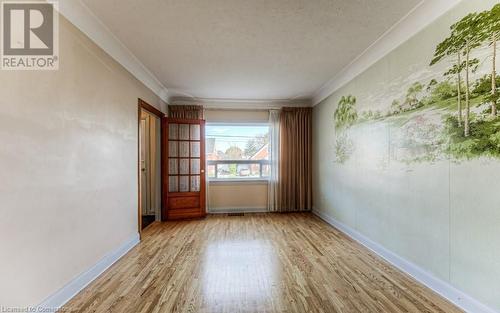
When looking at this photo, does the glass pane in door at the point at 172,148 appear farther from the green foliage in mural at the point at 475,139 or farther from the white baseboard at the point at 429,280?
the green foliage in mural at the point at 475,139

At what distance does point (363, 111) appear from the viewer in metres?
3.37

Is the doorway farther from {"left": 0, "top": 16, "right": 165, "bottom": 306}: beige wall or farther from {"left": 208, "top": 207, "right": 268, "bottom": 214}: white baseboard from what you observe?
{"left": 0, "top": 16, "right": 165, "bottom": 306}: beige wall

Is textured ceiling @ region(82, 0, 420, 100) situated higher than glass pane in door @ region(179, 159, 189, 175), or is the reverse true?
textured ceiling @ region(82, 0, 420, 100)

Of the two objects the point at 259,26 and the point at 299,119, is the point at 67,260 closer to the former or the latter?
the point at 259,26

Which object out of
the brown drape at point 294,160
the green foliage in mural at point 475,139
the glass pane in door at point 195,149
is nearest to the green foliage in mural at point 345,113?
the brown drape at point 294,160

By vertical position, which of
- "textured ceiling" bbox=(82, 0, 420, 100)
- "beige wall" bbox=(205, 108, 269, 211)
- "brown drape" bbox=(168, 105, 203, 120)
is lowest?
"beige wall" bbox=(205, 108, 269, 211)

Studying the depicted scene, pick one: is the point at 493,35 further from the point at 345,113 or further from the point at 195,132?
the point at 195,132

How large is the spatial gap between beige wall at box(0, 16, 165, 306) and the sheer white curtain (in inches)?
125

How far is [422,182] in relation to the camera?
7.55 ft

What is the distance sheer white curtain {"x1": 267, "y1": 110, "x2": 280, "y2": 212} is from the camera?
5.42 metres

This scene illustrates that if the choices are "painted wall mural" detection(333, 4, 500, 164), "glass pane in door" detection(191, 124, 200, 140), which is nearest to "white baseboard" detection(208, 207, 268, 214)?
"glass pane in door" detection(191, 124, 200, 140)

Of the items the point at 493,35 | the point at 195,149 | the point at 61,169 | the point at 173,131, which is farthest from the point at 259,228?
the point at 493,35

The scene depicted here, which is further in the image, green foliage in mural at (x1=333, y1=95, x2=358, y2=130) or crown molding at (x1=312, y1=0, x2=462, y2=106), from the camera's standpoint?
green foliage in mural at (x1=333, y1=95, x2=358, y2=130)

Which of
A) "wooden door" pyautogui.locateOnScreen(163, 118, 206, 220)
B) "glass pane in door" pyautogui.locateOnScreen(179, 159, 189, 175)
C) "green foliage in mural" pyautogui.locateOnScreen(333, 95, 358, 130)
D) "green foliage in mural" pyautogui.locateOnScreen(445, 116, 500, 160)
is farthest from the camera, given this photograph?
"glass pane in door" pyautogui.locateOnScreen(179, 159, 189, 175)
